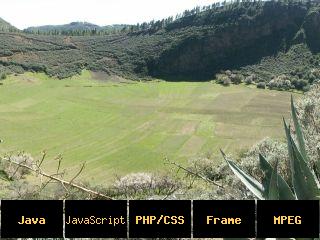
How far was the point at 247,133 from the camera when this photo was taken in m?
53.0

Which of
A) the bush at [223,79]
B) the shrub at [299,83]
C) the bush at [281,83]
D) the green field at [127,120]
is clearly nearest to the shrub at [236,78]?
the bush at [223,79]

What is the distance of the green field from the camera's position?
46.8 metres

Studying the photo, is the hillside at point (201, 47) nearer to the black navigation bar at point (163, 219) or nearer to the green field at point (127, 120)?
the green field at point (127, 120)

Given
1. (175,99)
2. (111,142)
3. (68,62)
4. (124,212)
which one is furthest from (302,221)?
(68,62)

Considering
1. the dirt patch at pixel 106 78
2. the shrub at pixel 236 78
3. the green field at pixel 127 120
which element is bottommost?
the green field at pixel 127 120

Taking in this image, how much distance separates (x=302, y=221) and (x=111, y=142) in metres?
49.3

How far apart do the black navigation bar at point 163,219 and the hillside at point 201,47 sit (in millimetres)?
88505

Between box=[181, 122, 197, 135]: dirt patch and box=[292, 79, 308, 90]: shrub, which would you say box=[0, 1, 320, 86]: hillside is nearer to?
box=[292, 79, 308, 90]: shrub

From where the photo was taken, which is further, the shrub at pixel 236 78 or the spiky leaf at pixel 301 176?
the shrub at pixel 236 78

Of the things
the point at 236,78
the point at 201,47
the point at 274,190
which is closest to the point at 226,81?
the point at 236,78

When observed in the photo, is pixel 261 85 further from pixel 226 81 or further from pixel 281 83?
pixel 226 81

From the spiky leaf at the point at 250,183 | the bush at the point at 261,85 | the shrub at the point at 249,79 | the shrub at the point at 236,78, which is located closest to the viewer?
the spiky leaf at the point at 250,183

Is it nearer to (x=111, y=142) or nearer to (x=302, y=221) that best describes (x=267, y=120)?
(x=111, y=142)

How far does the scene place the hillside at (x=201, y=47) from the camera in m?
96.0
